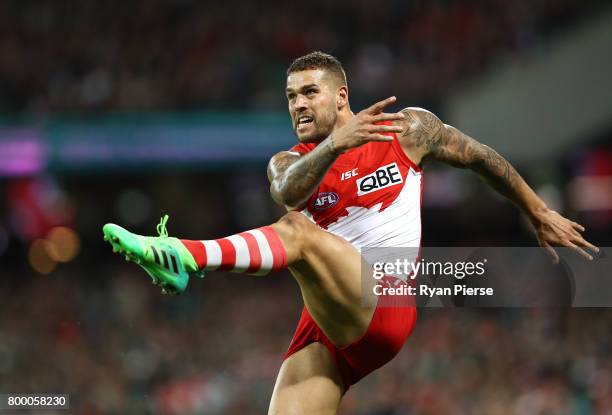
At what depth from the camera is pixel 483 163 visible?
577 cm

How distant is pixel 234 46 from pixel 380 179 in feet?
40.1

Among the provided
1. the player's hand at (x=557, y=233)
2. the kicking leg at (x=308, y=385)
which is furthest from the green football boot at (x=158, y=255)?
the player's hand at (x=557, y=233)

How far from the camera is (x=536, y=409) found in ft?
35.3

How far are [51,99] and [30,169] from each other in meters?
1.26

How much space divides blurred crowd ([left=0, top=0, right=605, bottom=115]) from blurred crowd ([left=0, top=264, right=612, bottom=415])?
130 inches

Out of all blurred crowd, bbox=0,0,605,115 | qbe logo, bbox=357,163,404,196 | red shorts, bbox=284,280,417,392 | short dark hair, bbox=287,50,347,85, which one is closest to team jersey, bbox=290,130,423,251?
qbe logo, bbox=357,163,404,196

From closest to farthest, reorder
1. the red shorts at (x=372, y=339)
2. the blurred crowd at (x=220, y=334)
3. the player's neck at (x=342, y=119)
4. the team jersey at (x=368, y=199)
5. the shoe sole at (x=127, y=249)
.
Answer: the shoe sole at (x=127, y=249), the red shorts at (x=372, y=339), the team jersey at (x=368, y=199), the player's neck at (x=342, y=119), the blurred crowd at (x=220, y=334)

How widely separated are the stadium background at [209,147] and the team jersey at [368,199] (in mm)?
7230

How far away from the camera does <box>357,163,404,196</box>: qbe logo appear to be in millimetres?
5480

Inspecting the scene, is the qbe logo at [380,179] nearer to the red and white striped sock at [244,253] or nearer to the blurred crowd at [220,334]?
the red and white striped sock at [244,253]

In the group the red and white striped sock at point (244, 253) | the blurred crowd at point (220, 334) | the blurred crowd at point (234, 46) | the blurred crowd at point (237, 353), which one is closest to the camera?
the red and white striped sock at point (244, 253)

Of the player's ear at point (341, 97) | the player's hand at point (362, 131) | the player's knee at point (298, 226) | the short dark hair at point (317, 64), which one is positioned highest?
the short dark hair at point (317, 64)

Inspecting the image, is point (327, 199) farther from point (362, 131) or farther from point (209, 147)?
point (209, 147)

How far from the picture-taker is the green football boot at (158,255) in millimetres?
4523
